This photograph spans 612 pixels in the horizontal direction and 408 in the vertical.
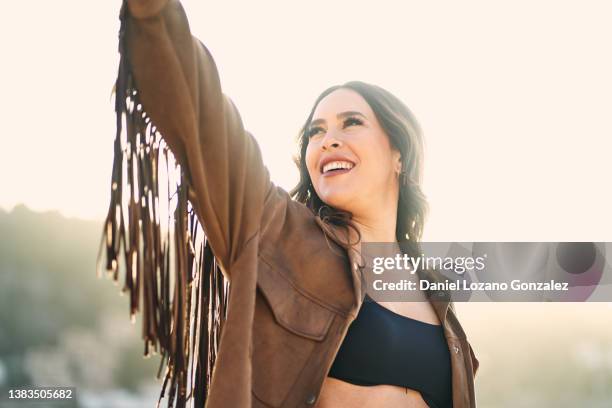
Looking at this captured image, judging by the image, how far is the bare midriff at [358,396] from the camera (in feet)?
6.53

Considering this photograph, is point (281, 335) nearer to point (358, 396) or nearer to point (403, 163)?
point (358, 396)

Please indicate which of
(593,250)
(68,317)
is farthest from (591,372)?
(593,250)

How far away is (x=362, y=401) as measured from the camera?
2.00 metres

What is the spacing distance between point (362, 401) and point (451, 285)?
2.43ft

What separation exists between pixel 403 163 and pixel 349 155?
0.94 ft

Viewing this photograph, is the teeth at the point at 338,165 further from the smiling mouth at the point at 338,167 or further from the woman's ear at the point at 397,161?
the woman's ear at the point at 397,161

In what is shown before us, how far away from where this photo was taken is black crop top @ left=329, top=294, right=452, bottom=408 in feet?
6.64

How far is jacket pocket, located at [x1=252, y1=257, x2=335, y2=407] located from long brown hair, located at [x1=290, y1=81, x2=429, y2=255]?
0.50 m

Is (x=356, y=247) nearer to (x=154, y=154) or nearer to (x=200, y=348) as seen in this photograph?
(x=200, y=348)

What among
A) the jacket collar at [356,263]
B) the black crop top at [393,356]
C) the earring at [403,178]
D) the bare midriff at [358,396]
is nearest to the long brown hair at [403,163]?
the earring at [403,178]

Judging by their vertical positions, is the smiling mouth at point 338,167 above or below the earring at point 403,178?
above

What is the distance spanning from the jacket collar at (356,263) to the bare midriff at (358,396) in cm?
21

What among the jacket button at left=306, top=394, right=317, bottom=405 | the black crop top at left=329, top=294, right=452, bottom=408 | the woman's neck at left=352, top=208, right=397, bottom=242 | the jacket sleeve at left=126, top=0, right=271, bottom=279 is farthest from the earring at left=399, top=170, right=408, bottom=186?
the jacket button at left=306, top=394, right=317, bottom=405

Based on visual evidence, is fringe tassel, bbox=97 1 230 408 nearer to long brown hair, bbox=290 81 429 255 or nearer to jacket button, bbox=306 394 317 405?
jacket button, bbox=306 394 317 405
